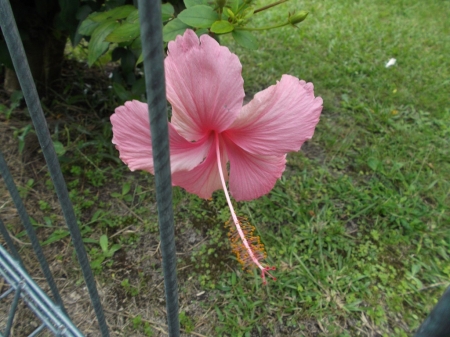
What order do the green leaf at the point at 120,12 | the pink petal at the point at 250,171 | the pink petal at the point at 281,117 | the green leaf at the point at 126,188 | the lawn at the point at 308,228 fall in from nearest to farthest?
the pink petal at the point at 281,117, the pink petal at the point at 250,171, the green leaf at the point at 120,12, the lawn at the point at 308,228, the green leaf at the point at 126,188

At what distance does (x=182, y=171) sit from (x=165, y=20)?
1.49 feet

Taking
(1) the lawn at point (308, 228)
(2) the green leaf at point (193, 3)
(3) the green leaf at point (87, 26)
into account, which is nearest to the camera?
(2) the green leaf at point (193, 3)

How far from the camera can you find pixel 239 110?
596 mm

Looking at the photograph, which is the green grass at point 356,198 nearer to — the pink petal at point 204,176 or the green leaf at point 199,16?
the pink petal at point 204,176

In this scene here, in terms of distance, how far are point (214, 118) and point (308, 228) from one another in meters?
1.14

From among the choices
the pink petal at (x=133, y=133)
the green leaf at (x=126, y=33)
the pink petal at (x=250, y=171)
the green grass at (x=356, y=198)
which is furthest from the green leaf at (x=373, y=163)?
the pink petal at (x=133, y=133)

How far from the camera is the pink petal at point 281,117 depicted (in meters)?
0.60

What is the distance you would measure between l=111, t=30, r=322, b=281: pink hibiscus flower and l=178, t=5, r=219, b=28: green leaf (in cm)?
25

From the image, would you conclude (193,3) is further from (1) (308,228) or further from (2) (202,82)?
(1) (308,228)

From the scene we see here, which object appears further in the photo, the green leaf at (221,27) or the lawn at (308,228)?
the lawn at (308,228)

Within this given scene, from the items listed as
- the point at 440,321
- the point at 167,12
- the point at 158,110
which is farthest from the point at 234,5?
the point at 440,321

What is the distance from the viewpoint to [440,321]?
0.35 metres

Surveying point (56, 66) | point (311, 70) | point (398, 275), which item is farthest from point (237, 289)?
point (311, 70)

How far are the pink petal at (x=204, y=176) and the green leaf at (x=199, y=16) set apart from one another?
27cm
